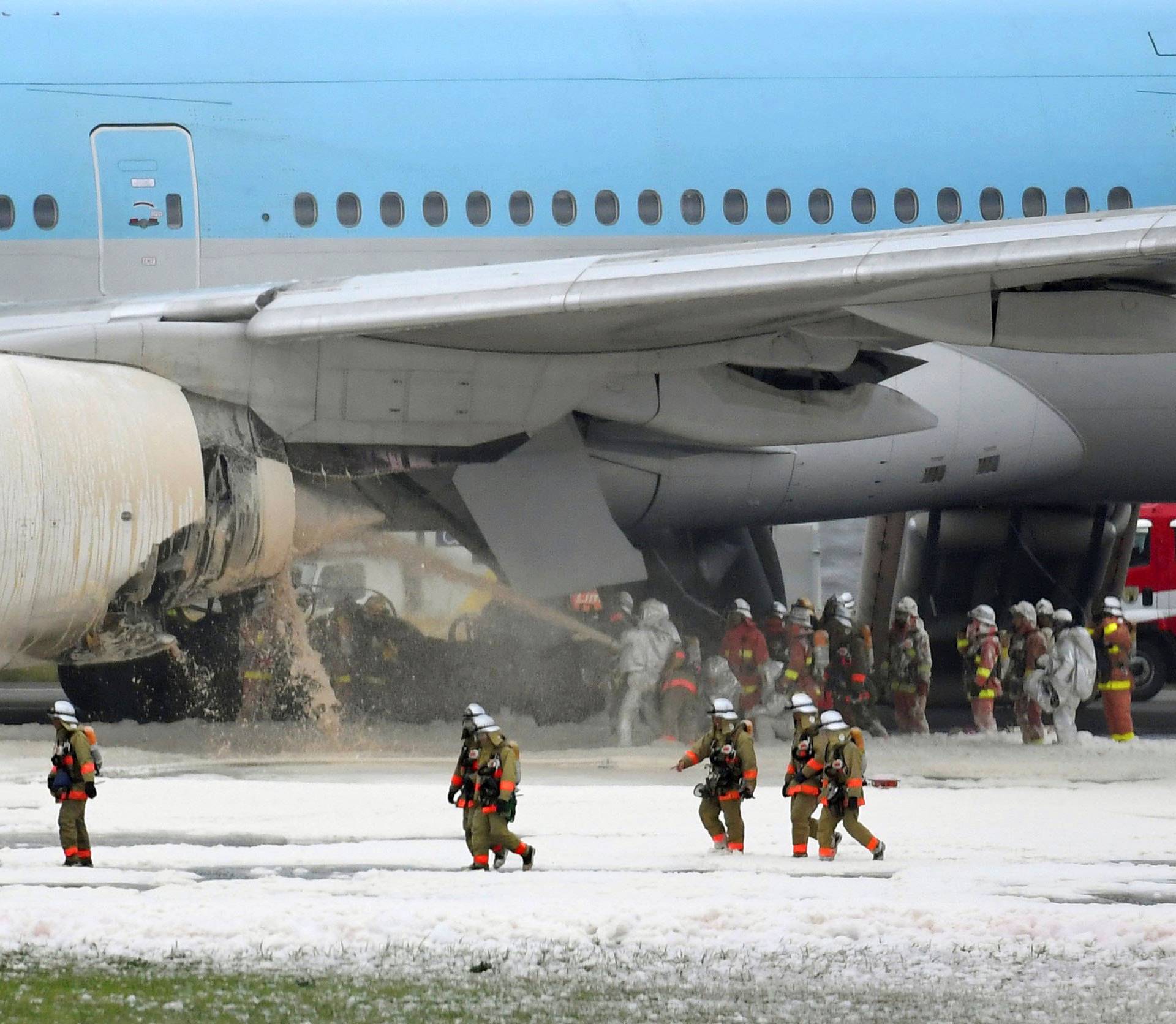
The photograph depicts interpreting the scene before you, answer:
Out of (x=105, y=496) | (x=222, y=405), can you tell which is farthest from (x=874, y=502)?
(x=105, y=496)

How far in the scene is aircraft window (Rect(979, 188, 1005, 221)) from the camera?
525 inches

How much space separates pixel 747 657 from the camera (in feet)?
47.2

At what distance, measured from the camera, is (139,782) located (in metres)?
10.8

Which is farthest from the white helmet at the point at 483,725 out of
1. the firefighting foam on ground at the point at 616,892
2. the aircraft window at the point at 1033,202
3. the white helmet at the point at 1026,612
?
the white helmet at the point at 1026,612

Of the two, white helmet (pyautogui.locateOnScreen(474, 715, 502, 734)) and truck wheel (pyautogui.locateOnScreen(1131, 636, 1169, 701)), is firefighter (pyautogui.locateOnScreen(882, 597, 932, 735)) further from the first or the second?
white helmet (pyautogui.locateOnScreen(474, 715, 502, 734))

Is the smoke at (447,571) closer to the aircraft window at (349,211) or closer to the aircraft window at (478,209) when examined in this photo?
the aircraft window at (349,211)

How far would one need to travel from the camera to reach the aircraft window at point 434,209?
42.0ft

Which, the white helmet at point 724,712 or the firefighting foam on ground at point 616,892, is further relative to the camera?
the white helmet at point 724,712

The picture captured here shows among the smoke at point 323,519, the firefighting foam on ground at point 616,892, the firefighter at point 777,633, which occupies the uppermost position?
the smoke at point 323,519

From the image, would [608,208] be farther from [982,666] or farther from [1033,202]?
[982,666]

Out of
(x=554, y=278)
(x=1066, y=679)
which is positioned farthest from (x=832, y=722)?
(x=1066, y=679)

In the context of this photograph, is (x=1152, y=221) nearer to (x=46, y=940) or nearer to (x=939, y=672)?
(x=46, y=940)

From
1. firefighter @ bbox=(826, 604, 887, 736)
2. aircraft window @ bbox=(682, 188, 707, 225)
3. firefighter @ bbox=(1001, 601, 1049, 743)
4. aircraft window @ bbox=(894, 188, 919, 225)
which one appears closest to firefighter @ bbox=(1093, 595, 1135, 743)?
firefighter @ bbox=(1001, 601, 1049, 743)

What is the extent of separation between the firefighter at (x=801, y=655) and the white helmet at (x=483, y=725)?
6.44 m
